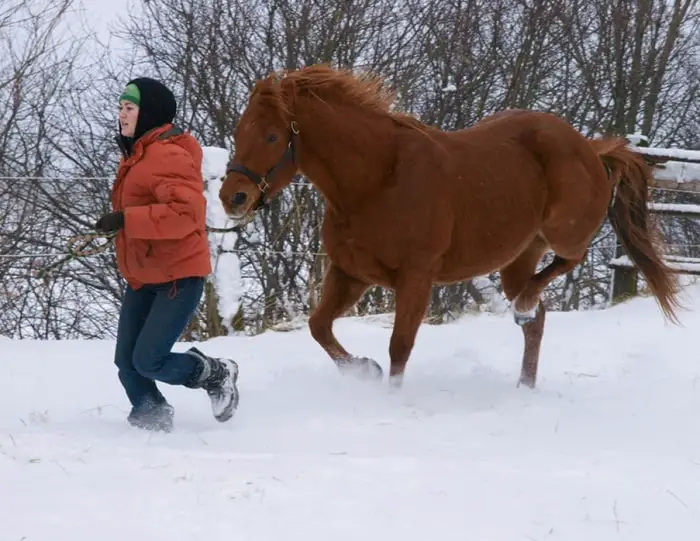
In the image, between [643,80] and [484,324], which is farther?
[643,80]

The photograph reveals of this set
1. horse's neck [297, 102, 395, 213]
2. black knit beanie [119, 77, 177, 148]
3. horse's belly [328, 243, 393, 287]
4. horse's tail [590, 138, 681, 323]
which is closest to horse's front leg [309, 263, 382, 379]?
horse's belly [328, 243, 393, 287]

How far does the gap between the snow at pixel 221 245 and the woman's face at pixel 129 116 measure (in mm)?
2923

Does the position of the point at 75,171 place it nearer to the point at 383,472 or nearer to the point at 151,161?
the point at 151,161

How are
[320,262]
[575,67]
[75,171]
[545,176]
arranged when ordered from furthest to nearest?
1. [575,67]
2. [75,171]
3. [320,262]
4. [545,176]

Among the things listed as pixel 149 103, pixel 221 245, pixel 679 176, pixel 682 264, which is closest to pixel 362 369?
pixel 149 103

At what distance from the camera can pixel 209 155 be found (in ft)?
22.4

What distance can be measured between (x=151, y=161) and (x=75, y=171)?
9871 millimetres

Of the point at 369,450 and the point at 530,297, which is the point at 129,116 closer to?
the point at 369,450

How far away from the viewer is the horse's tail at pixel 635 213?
18.8 ft

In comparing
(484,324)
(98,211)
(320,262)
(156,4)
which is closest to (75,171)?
(98,211)

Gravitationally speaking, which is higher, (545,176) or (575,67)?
(575,67)

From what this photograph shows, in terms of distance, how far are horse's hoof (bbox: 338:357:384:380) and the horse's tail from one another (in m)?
2.22

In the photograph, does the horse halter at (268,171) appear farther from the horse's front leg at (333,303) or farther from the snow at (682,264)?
the snow at (682,264)

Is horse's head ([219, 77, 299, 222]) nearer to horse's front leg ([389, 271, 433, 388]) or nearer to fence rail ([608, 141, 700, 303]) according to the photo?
horse's front leg ([389, 271, 433, 388])
